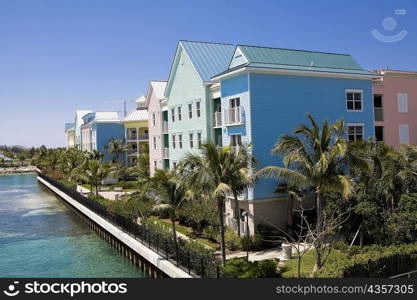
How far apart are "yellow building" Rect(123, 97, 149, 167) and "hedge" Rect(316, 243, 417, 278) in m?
47.6

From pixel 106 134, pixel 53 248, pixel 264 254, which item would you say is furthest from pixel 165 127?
pixel 106 134

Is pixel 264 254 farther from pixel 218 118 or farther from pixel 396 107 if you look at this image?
pixel 396 107

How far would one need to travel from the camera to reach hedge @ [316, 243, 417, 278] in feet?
47.3

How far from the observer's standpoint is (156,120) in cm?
4431

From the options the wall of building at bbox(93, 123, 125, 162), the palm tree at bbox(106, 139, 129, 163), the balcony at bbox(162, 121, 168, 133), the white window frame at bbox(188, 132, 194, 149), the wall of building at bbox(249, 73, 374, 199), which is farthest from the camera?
the wall of building at bbox(93, 123, 125, 162)

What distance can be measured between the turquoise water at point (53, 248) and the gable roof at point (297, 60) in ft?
48.2

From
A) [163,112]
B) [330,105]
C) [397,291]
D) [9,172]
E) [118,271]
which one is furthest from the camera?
[9,172]

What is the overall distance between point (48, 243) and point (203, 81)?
55.5ft

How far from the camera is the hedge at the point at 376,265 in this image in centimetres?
1441

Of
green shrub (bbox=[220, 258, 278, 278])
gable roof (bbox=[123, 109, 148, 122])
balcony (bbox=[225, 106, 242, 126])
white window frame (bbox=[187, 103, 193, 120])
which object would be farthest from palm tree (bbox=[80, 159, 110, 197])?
green shrub (bbox=[220, 258, 278, 278])

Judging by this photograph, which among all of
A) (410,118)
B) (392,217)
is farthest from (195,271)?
(410,118)

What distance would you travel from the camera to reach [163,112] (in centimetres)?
4278

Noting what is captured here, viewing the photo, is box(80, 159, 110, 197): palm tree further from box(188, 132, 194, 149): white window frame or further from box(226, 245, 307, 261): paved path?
box(226, 245, 307, 261): paved path

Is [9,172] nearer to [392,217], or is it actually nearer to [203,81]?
[203,81]
